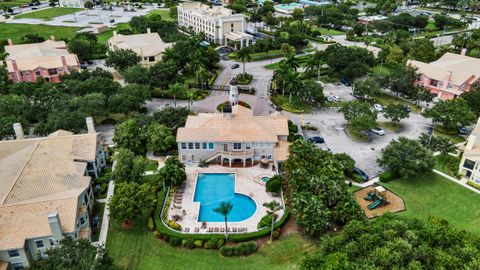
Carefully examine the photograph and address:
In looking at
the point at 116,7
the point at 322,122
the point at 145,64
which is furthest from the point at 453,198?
the point at 116,7

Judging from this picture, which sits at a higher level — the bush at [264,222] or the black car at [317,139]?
the black car at [317,139]

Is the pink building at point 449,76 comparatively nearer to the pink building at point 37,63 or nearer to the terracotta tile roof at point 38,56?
the pink building at point 37,63

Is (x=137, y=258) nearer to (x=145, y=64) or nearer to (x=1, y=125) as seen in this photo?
(x=1, y=125)

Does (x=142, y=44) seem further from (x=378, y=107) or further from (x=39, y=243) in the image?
(x=39, y=243)

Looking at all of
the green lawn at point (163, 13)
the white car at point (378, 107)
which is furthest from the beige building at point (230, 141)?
the green lawn at point (163, 13)

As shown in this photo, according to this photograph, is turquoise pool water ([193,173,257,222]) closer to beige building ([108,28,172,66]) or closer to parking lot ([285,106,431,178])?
parking lot ([285,106,431,178])

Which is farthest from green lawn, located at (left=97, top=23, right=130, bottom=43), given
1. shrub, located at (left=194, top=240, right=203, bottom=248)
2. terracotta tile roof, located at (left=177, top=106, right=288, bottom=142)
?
shrub, located at (left=194, top=240, right=203, bottom=248)
